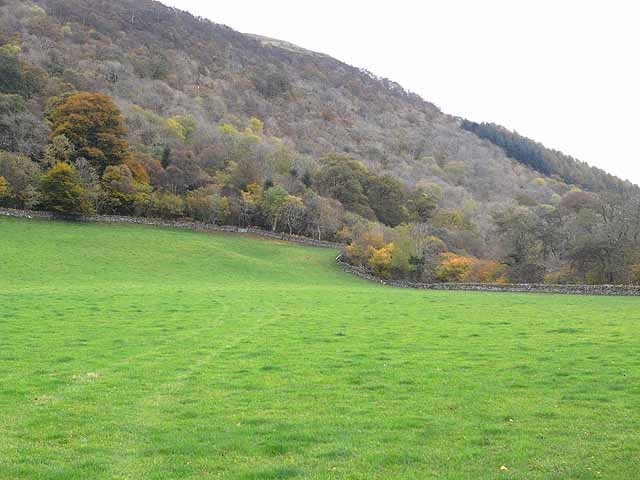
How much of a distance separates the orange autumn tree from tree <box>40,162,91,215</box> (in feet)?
38.5

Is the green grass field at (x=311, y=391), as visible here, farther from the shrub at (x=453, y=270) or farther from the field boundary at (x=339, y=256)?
the shrub at (x=453, y=270)

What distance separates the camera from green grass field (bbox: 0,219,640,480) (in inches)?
379

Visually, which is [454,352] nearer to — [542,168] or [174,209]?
[174,209]

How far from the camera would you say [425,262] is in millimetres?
66312

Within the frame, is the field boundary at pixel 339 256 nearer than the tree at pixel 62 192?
Yes

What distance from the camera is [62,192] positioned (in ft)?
210

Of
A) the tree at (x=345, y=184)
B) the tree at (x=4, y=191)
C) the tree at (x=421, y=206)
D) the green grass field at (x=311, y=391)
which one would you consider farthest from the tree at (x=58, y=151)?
the tree at (x=421, y=206)

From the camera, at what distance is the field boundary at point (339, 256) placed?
4672 cm

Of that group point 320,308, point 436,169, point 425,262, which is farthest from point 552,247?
point 436,169

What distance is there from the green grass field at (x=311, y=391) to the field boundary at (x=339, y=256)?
15.3 metres

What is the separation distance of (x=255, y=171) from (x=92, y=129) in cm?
2545

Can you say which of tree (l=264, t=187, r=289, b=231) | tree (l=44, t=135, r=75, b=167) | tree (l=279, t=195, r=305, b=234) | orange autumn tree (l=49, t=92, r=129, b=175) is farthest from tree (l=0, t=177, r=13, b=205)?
tree (l=279, t=195, r=305, b=234)

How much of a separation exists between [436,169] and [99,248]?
125 m

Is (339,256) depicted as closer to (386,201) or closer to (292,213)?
(292,213)
